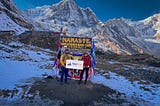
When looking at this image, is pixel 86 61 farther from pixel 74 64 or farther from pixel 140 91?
pixel 140 91

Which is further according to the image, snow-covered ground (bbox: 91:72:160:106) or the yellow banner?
the yellow banner

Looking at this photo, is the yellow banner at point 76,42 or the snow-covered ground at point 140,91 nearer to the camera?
the snow-covered ground at point 140,91

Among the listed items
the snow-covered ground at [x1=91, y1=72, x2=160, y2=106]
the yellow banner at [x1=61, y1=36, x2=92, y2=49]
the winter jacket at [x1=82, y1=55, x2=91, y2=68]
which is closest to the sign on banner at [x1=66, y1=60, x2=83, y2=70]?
the winter jacket at [x1=82, y1=55, x2=91, y2=68]

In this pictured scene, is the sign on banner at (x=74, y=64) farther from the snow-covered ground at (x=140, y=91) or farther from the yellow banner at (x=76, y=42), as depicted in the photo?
the snow-covered ground at (x=140, y=91)

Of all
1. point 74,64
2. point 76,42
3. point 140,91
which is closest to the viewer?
point 74,64

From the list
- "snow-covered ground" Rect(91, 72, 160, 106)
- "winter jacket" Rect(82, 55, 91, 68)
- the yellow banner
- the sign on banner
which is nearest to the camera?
"snow-covered ground" Rect(91, 72, 160, 106)

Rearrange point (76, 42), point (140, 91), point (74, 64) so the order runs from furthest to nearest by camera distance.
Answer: point (76, 42) < point (140, 91) < point (74, 64)

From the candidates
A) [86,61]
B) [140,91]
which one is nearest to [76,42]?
[86,61]

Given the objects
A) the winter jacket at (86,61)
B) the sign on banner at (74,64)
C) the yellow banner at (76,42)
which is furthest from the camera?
the yellow banner at (76,42)

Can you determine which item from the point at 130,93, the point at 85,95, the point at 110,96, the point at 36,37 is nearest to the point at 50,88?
the point at 85,95

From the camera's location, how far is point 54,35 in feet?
282

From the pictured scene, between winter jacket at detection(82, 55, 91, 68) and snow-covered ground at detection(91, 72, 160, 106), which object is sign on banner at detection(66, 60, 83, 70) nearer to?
winter jacket at detection(82, 55, 91, 68)

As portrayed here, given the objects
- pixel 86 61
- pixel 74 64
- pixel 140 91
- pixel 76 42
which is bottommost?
pixel 140 91

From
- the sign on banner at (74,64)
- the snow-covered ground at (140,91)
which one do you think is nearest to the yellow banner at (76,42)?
the sign on banner at (74,64)
